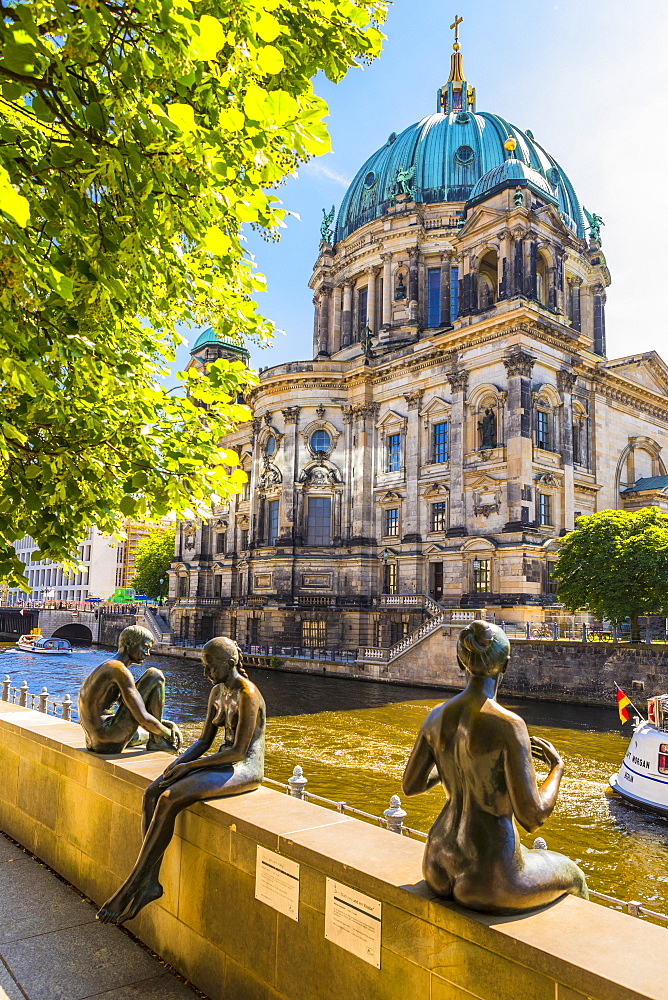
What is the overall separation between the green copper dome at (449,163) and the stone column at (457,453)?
22369 mm

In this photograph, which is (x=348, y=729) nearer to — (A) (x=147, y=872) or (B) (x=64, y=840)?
(B) (x=64, y=840)

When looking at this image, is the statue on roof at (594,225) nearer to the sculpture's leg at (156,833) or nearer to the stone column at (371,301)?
the stone column at (371,301)

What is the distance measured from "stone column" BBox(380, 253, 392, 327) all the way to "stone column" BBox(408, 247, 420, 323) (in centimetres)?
172

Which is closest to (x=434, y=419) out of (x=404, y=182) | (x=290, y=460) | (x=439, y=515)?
(x=439, y=515)

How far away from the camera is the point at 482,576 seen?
140 ft

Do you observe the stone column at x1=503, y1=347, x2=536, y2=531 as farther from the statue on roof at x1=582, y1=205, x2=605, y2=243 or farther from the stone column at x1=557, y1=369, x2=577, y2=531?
the statue on roof at x1=582, y1=205, x2=605, y2=243

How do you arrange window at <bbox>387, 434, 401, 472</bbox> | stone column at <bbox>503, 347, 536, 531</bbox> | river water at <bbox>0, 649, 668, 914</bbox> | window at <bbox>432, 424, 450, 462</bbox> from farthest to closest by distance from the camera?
window at <bbox>387, 434, 401, 472</bbox>, window at <bbox>432, 424, 450, 462</bbox>, stone column at <bbox>503, 347, 536, 531</bbox>, river water at <bbox>0, 649, 668, 914</bbox>

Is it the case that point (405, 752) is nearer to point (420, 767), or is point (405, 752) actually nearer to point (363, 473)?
point (420, 767)

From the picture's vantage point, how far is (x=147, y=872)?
17.8ft

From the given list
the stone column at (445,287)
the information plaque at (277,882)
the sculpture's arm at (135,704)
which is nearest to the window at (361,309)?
the stone column at (445,287)

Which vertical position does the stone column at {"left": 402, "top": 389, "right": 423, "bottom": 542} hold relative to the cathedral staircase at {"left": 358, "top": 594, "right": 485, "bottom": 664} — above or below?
above

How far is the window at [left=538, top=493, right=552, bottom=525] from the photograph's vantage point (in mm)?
42844

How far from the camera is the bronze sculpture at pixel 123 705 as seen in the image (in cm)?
687

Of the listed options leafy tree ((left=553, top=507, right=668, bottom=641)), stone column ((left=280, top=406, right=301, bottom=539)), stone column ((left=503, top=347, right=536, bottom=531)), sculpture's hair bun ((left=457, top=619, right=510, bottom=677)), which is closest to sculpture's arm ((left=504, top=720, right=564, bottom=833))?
sculpture's hair bun ((left=457, top=619, right=510, bottom=677))
